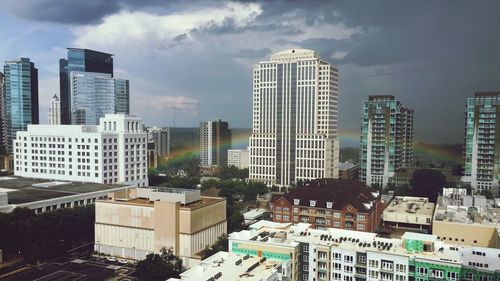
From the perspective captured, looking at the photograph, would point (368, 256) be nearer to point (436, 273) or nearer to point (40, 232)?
point (436, 273)

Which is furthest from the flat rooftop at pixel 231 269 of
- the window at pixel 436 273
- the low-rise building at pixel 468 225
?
the low-rise building at pixel 468 225

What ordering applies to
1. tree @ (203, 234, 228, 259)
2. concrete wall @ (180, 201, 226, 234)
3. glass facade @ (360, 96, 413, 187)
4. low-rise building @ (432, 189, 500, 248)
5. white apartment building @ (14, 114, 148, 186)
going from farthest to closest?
glass facade @ (360, 96, 413, 187) < white apartment building @ (14, 114, 148, 186) < concrete wall @ (180, 201, 226, 234) < low-rise building @ (432, 189, 500, 248) < tree @ (203, 234, 228, 259)

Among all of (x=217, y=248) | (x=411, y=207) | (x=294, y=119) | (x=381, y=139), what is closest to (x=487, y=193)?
(x=381, y=139)

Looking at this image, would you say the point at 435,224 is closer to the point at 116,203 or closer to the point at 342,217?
the point at 342,217

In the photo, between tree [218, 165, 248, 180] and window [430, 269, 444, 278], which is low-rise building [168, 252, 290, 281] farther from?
tree [218, 165, 248, 180]

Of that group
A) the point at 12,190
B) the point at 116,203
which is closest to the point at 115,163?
the point at 12,190

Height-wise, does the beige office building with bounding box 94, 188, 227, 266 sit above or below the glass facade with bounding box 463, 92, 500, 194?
below

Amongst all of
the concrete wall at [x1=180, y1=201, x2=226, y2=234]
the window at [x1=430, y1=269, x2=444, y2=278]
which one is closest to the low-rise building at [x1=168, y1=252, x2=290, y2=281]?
the window at [x1=430, y1=269, x2=444, y2=278]
